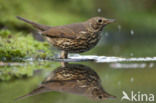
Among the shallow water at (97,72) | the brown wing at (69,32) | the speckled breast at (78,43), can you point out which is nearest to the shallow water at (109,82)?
the shallow water at (97,72)

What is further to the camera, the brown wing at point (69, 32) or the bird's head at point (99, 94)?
the brown wing at point (69, 32)

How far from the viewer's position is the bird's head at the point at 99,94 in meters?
4.13

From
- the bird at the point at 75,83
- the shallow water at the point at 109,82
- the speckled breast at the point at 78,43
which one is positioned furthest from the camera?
the speckled breast at the point at 78,43

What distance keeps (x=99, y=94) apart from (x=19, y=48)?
337 centimetres

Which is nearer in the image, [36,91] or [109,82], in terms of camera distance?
[36,91]

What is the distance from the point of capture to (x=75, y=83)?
486 centimetres

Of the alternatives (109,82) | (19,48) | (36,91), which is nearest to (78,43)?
(19,48)

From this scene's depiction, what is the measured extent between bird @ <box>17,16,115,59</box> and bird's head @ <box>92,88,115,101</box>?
2358mm

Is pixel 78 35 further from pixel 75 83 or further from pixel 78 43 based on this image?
pixel 75 83

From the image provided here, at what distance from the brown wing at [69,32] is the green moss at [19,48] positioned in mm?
464

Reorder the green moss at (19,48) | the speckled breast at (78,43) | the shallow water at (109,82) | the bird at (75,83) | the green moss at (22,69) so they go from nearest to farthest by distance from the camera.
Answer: the shallow water at (109,82)
the bird at (75,83)
the green moss at (22,69)
the speckled breast at (78,43)
the green moss at (19,48)

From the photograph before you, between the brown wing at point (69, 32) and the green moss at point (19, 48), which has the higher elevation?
the brown wing at point (69, 32)

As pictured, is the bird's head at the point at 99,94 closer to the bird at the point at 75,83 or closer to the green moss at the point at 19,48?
the bird at the point at 75,83

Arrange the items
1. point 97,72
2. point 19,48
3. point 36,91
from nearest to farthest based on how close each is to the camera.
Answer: point 36,91, point 97,72, point 19,48
